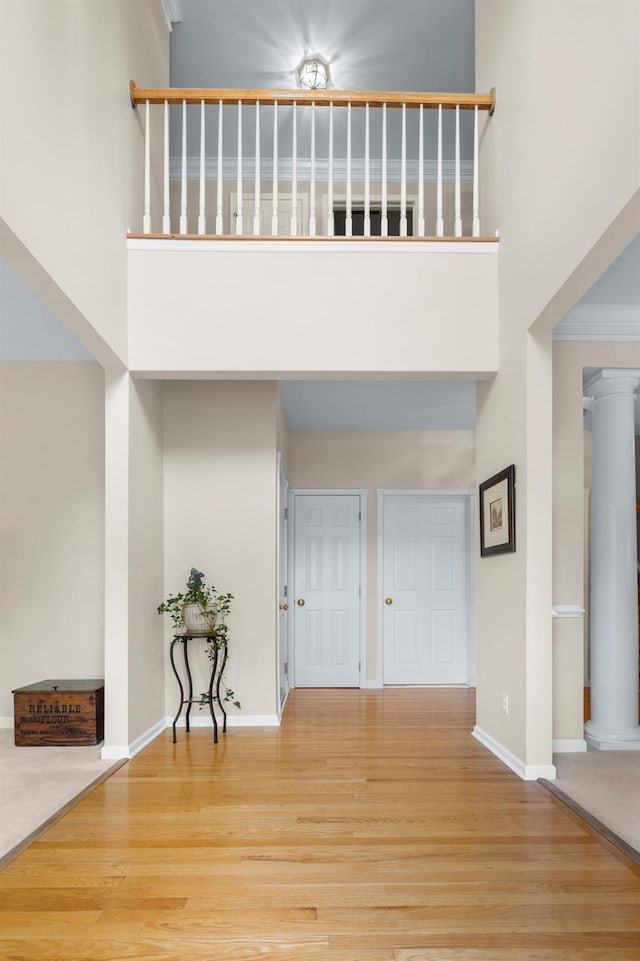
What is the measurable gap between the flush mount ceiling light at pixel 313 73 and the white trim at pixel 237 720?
4.71 m

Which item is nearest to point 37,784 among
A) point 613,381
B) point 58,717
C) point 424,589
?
point 58,717

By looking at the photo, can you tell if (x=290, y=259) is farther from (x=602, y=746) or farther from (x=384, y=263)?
(x=602, y=746)

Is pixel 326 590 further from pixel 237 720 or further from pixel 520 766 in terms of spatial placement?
pixel 520 766

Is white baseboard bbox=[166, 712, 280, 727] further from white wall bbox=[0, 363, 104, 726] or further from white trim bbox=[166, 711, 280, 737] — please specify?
white wall bbox=[0, 363, 104, 726]

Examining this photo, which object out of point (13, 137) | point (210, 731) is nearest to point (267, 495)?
point (210, 731)

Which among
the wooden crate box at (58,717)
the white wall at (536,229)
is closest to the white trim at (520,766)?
the white wall at (536,229)

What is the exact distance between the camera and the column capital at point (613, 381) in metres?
4.60

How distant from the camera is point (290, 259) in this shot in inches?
176

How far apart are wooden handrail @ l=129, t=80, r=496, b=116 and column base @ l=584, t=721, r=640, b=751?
3.83 metres

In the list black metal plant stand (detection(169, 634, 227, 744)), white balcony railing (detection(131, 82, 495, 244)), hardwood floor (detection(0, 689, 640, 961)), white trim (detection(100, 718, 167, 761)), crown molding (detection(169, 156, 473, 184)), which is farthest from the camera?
crown molding (detection(169, 156, 473, 184))

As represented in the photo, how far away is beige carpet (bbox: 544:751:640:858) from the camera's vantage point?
319cm

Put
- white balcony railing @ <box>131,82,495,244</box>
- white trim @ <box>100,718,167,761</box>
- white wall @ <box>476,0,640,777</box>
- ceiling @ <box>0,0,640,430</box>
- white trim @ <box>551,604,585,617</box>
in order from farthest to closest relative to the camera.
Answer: white balcony railing @ <box>131,82,495,244</box>
ceiling @ <box>0,0,640,430</box>
white trim @ <box>551,604,585,617</box>
white trim @ <box>100,718,167,761</box>
white wall @ <box>476,0,640,777</box>

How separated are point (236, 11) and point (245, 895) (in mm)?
5314

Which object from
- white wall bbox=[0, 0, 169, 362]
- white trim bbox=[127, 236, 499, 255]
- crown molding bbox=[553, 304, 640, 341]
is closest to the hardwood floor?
white wall bbox=[0, 0, 169, 362]
